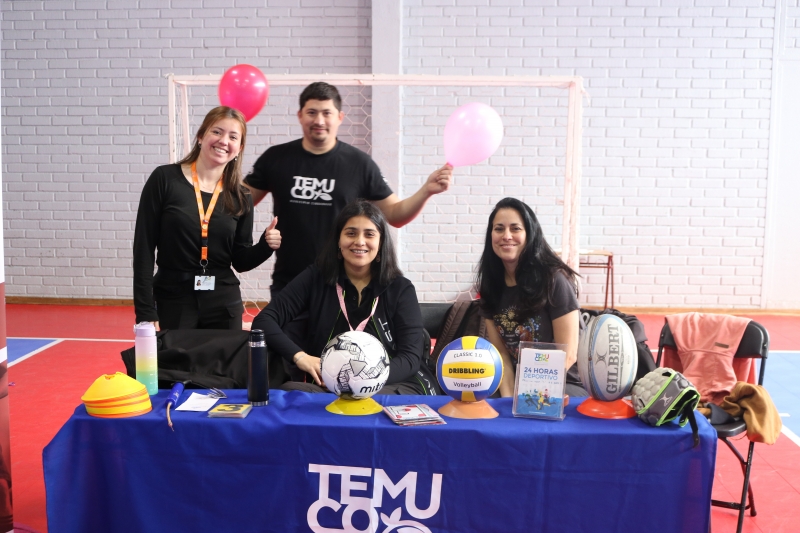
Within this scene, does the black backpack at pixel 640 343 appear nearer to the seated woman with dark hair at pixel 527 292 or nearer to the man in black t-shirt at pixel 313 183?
the seated woman with dark hair at pixel 527 292

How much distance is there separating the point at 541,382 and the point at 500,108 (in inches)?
195

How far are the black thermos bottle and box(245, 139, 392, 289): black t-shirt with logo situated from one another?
3.66 ft

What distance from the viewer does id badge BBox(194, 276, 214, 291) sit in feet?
8.57

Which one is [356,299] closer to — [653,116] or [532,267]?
[532,267]

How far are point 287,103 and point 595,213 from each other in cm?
327

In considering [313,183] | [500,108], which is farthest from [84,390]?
[500,108]

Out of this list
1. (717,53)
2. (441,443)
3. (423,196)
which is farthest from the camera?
(717,53)

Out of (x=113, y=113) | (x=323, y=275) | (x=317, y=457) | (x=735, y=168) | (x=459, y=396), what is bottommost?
(x=317, y=457)

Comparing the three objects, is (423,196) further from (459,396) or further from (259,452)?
(259,452)

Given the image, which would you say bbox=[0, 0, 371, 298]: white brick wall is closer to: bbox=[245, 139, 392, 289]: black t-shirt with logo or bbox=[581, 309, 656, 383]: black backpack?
bbox=[245, 139, 392, 289]: black t-shirt with logo

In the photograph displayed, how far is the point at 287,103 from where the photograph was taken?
257 inches

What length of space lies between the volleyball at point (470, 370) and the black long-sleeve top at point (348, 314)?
561mm

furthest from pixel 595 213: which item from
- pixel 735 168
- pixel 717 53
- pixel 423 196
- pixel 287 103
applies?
pixel 423 196

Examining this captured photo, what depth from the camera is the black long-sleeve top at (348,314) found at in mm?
2451
